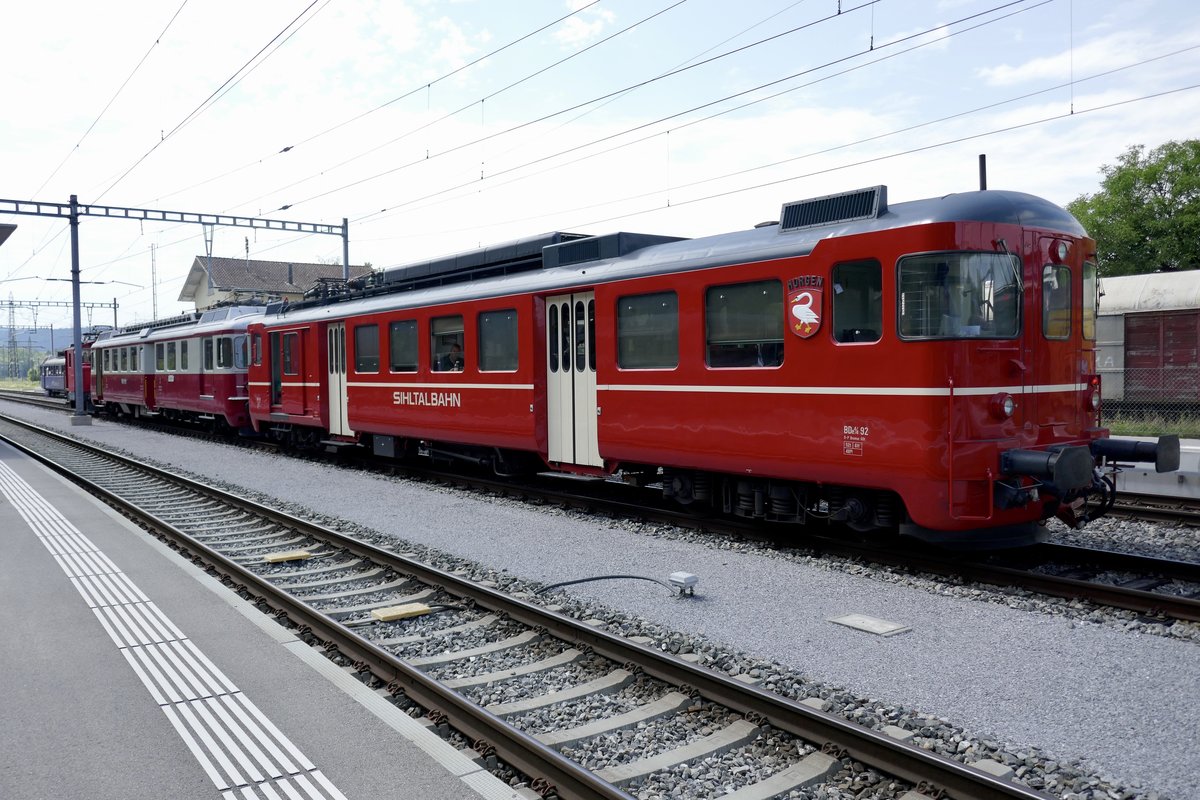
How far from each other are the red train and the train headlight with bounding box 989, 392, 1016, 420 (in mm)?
18

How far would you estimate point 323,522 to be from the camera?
10.7 metres

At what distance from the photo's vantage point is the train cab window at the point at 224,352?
73.9 ft

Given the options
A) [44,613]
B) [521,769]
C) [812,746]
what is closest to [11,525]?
[44,613]

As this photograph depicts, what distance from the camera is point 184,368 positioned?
1001 inches

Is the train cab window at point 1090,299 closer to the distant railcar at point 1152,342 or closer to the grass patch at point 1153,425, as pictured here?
the grass patch at point 1153,425

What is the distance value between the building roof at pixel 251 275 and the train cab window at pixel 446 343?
51001 mm

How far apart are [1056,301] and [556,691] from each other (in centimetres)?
562

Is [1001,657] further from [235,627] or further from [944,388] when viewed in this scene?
[235,627]

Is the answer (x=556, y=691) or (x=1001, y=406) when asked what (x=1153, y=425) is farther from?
(x=556, y=691)

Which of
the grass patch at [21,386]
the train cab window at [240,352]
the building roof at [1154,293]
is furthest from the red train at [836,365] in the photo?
the grass patch at [21,386]

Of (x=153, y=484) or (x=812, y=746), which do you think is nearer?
(x=812, y=746)

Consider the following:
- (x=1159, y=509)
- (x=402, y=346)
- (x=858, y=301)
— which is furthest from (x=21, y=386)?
(x=1159, y=509)

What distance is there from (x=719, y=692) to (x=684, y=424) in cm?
475

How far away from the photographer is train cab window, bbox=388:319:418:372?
14.2 metres
